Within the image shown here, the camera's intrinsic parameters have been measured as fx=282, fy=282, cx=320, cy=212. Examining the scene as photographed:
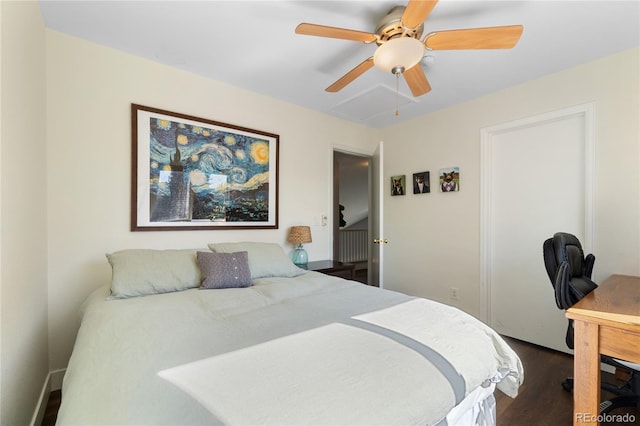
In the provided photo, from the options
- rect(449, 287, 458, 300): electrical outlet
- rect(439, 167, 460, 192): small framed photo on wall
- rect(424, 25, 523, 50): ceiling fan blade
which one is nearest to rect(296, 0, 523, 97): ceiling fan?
rect(424, 25, 523, 50): ceiling fan blade

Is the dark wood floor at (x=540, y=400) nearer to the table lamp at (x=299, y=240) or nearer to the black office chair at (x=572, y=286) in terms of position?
the black office chair at (x=572, y=286)

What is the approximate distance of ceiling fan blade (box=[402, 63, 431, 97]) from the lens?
186 cm

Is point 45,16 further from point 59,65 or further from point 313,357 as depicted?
point 313,357

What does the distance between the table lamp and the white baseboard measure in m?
1.98

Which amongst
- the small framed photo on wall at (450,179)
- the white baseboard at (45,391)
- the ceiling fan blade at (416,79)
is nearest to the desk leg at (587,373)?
the ceiling fan blade at (416,79)

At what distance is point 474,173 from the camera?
303 cm

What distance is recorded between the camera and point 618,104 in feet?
7.17

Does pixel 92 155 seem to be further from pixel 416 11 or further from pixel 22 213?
pixel 416 11

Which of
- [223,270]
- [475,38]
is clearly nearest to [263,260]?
[223,270]

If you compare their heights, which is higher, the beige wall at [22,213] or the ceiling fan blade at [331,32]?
the ceiling fan blade at [331,32]

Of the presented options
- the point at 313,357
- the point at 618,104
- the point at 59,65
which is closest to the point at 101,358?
the point at 313,357

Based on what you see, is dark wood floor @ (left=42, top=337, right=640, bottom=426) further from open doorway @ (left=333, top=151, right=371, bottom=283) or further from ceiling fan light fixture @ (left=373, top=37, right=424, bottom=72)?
open doorway @ (left=333, top=151, right=371, bottom=283)

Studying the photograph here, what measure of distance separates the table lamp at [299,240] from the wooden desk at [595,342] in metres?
2.15

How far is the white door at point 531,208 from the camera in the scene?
2.44 meters
